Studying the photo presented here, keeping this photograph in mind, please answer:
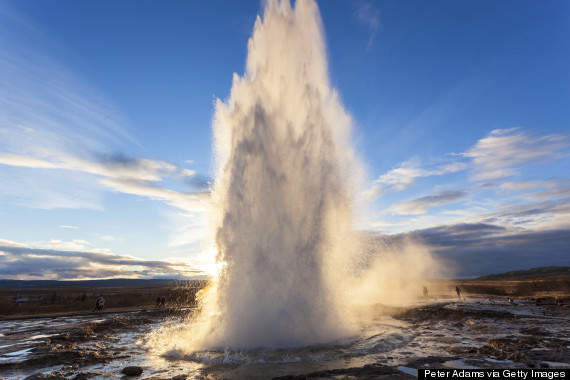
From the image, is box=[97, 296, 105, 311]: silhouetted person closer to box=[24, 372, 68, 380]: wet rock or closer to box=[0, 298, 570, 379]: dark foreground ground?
box=[0, 298, 570, 379]: dark foreground ground

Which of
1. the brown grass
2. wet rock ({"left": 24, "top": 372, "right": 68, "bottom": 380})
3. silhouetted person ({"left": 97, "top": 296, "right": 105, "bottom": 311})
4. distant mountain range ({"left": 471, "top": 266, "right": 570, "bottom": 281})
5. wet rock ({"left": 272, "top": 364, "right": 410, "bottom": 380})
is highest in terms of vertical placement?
wet rock ({"left": 272, "top": 364, "right": 410, "bottom": 380})

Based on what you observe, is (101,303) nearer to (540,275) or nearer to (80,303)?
(80,303)

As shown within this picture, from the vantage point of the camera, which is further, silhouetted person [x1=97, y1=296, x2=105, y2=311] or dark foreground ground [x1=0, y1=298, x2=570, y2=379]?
silhouetted person [x1=97, y1=296, x2=105, y2=311]

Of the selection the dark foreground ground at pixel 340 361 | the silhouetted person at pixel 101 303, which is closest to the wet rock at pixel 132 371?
the dark foreground ground at pixel 340 361

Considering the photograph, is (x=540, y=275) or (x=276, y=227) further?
(x=540, y=275)

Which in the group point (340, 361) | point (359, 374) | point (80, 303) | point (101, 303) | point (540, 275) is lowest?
point (540, 275)

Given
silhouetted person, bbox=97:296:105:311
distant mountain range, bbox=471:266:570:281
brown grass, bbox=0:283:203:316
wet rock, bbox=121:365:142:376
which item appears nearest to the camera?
wet rock, bbox=121:365:142:376

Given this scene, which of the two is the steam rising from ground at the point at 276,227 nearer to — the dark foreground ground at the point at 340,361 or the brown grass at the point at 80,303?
the dark foreground ground at the point at 340,361

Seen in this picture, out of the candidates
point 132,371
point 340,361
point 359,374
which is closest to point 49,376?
point 132,371

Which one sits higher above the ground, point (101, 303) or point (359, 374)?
point (359, 374)

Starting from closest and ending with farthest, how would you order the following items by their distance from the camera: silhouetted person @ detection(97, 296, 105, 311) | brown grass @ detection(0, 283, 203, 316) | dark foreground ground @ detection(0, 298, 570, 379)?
dark foreground ground @ detection(0, 298, 570, 379)
silhouetted person @ detection(97, 296, 105, 311)
brown grass @ detection(0, 283, 203, 316)

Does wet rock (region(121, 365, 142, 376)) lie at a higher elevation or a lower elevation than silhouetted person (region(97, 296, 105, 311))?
higher

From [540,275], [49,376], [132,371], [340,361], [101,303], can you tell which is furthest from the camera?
[540,275]

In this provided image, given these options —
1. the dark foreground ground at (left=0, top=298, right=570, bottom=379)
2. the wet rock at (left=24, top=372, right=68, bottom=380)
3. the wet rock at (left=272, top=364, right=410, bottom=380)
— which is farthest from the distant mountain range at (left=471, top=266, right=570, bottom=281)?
the wet rock at (left=24, top=372, right=68, bottom=380)
